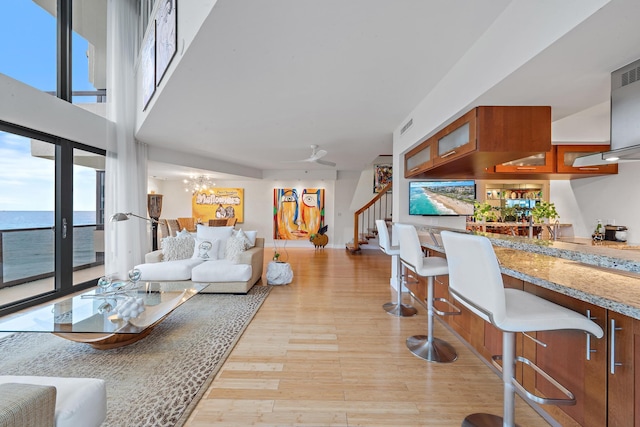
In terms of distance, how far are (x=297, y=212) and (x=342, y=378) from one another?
21.8 feet

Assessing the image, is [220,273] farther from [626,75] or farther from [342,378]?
[626,75]

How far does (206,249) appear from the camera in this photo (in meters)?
4.16

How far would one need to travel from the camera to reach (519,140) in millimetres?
2057

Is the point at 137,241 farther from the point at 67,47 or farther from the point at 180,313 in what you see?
the point at 67,47

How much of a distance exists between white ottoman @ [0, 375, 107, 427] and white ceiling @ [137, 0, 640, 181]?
2.20 meters

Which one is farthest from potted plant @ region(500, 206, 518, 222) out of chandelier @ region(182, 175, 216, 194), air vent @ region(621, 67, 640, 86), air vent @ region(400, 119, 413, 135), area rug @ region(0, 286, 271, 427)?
chandelier @ region(182, 175, 216, 194)

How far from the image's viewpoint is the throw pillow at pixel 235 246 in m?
3.99

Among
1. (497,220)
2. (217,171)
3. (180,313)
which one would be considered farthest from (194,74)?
(497,220)

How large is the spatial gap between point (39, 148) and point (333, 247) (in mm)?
6773

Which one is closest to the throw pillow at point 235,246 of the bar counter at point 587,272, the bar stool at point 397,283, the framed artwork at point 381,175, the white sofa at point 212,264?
the white sofa at point 212,264

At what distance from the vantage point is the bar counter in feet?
3.39

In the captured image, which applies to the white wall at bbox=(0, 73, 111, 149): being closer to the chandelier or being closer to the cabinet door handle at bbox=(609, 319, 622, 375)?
the chandelier

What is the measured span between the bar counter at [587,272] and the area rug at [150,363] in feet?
7.28

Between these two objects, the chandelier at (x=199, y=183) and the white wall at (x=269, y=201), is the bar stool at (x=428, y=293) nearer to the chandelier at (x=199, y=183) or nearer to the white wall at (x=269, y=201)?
the white wall at (x=269, y=201)
